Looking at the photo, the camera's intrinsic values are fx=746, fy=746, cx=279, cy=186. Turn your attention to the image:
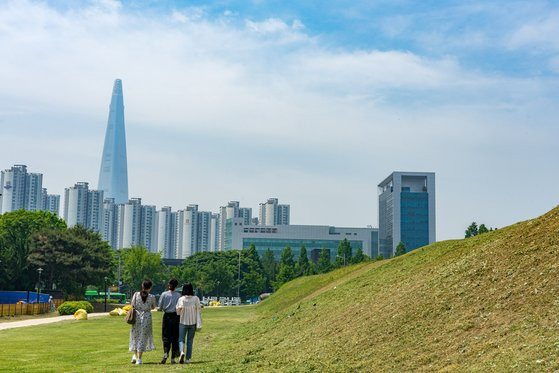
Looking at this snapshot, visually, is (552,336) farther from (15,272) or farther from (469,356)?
(15,272)

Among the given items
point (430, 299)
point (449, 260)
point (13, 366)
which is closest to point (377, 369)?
point (430, 299)

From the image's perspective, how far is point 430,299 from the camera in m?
17.6

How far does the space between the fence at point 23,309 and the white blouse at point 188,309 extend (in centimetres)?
3961

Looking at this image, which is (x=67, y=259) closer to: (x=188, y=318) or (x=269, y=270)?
(x=188, y=318)

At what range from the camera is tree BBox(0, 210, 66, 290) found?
84.1m

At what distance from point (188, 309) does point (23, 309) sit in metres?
44.1

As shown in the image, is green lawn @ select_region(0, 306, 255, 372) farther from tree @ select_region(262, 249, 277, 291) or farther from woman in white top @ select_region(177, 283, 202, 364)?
tree @ select_region(262, 249, 277, 291)

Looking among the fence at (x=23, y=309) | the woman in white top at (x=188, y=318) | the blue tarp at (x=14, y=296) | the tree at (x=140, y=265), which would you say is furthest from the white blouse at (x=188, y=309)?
the tree at (x=140, y=265)

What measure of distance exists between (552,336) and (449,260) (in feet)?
35.7

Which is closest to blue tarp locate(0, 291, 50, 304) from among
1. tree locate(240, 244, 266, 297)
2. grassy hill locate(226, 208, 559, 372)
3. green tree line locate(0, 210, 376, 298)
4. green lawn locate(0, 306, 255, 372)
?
green tree line locate(0, 210, 376, 298)

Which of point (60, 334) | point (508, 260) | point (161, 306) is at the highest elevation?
point (508, 260)

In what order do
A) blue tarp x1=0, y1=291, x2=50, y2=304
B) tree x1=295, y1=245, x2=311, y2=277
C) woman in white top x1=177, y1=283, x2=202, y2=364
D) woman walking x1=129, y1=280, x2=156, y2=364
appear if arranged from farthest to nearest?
tree x1=295, y1=245, x2=311, y2=277 → blue tarp x1=0, y1=291, x2=50, y2=304 → woman in white top x1=177, y1=283, x2=202, y2=364 → woman walking x1=129, y1=280, x2=156, y2=364

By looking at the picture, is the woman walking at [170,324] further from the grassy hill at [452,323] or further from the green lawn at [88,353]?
the grassy hill at [452,323]

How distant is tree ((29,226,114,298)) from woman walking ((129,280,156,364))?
2511 inches
